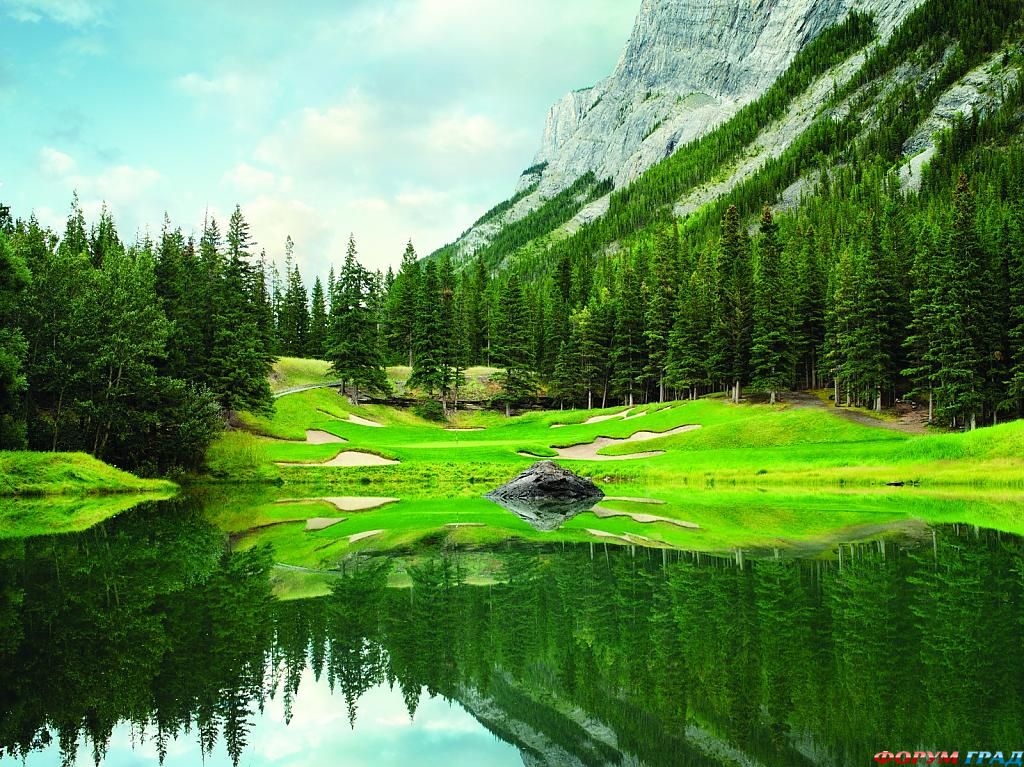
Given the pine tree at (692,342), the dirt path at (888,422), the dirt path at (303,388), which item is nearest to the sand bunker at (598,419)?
the pine tree at (692,342)

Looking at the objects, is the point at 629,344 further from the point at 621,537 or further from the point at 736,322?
the point at 621,537

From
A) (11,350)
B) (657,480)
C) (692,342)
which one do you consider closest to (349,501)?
(657,480)

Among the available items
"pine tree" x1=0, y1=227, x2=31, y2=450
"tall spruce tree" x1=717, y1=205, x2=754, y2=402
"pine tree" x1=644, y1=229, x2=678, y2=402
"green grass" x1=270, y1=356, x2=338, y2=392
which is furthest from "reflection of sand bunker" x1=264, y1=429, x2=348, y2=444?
"tall spruce tree" x1=717, y1=205, x2=754, y2=402

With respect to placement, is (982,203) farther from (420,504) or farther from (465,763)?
(465,763)

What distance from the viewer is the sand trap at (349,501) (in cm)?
3129

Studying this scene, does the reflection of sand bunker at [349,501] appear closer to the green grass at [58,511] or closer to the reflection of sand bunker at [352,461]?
the green grass at [58,511]

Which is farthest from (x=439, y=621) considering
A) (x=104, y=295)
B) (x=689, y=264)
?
(x=689, y=264)

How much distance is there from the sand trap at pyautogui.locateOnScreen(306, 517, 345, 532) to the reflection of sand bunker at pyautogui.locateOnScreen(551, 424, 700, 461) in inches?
1022

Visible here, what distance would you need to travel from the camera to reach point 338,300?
253 ft

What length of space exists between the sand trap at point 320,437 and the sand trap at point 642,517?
35.3 meters

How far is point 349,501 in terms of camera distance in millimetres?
34250

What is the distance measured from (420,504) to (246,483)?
1924 cm

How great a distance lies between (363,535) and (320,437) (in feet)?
133

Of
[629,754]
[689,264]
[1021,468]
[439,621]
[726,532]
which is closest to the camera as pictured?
[629,754]
